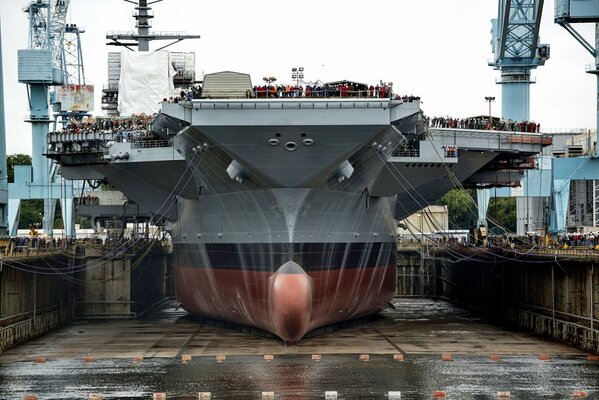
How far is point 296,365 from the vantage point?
24344 mm

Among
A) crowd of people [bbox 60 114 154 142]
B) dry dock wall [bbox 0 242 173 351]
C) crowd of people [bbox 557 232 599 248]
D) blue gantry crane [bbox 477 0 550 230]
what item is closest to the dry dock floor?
dry dock wall [bbox 0 242 173 351]

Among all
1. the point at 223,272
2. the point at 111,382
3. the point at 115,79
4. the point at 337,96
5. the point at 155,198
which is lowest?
the point at 111,382

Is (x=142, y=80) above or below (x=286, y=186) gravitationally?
above

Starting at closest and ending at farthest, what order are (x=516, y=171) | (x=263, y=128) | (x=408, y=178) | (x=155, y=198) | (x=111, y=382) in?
(x=111, y=382)
(x=263, y=128)
(x=408, y=178)
(x=155, y=198)
(x=516, y=171)

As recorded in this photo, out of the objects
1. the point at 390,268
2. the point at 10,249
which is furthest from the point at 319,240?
Result: the point at 10,249

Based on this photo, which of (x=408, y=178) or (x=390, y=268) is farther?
(x=390, y=268)

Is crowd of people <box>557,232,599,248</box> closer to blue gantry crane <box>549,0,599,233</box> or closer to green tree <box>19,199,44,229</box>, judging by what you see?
blue gantry crane <box>549,0,599,233</box>

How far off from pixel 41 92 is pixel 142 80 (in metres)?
14.4

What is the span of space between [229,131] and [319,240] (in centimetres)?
437

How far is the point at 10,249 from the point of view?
30656mm

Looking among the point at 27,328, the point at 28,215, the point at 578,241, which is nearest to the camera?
the point at 27,328

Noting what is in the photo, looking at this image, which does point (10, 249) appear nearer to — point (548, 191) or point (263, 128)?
point (263, 128)

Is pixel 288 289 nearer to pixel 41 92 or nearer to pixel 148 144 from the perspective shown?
pixel 148 144

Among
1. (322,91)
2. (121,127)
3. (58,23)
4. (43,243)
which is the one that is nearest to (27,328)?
(43,243)
